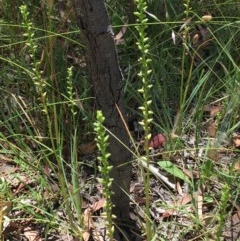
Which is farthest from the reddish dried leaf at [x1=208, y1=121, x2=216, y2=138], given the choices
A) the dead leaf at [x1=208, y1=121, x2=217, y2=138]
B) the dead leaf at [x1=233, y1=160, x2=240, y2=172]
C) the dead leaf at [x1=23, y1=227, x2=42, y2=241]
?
the dead leaf at [x1=23, y1=227, x2=42, y2=241]

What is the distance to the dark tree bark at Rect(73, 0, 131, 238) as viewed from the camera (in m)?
1.40

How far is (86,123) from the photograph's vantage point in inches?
83.8

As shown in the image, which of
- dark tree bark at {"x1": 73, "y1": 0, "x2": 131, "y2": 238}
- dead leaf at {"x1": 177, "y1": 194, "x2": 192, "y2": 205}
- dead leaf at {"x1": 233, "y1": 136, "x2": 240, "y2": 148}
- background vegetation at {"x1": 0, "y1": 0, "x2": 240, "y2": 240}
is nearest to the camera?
dark tree bark at {"x1": 73, "y1": 0, "x2": 131, "y2": 238}

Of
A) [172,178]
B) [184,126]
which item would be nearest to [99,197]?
[172,178]

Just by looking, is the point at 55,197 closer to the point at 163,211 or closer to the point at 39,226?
the point at 39,226

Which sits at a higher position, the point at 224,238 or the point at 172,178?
the point at 172,178

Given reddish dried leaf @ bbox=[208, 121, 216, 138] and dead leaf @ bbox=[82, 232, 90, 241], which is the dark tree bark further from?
reddish dried leaf @ bbox=[208, 121, 216, 138]

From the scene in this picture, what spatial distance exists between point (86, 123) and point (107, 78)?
652 millimetres

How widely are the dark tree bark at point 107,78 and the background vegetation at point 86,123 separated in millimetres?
109

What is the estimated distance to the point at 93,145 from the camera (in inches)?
83.7

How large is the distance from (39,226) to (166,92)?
2.67 ft

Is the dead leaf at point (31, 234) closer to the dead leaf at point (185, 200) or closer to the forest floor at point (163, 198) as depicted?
the forest floor at point (163, 198)

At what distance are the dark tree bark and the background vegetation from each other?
11cm

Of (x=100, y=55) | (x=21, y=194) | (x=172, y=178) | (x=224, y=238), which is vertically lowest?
(x=224, y=238)
